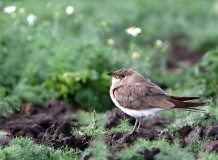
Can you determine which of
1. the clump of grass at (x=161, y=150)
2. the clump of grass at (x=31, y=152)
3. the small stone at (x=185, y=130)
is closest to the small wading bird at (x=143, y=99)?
the small stone at (x=185, y=130)

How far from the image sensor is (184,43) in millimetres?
→ 15773

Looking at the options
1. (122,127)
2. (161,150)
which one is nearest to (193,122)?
(122,127)

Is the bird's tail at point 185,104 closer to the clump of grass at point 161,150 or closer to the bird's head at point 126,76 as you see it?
the bird's head at point 126,76

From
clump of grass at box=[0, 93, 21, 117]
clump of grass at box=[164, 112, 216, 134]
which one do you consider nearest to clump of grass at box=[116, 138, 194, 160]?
clump of grass at box=[164, 112, 216, 134]

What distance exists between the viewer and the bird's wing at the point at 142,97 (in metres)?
8.09

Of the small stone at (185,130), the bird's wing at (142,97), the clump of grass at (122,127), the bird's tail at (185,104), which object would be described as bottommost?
the small stone at (185,130)

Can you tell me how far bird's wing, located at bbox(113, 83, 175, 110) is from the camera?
8094mm

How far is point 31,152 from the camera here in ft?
24.2

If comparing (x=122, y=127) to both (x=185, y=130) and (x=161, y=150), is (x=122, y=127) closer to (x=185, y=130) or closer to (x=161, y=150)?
(x=185, y=130)

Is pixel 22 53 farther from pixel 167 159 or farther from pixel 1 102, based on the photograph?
pixel 167 159

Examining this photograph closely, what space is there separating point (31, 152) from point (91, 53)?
16.2ft

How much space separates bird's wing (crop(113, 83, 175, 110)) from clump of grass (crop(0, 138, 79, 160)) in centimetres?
96

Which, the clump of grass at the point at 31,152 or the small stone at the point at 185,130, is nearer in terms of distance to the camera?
the clump of grass at the point at 31,152

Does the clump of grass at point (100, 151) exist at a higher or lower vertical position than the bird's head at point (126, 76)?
lower
